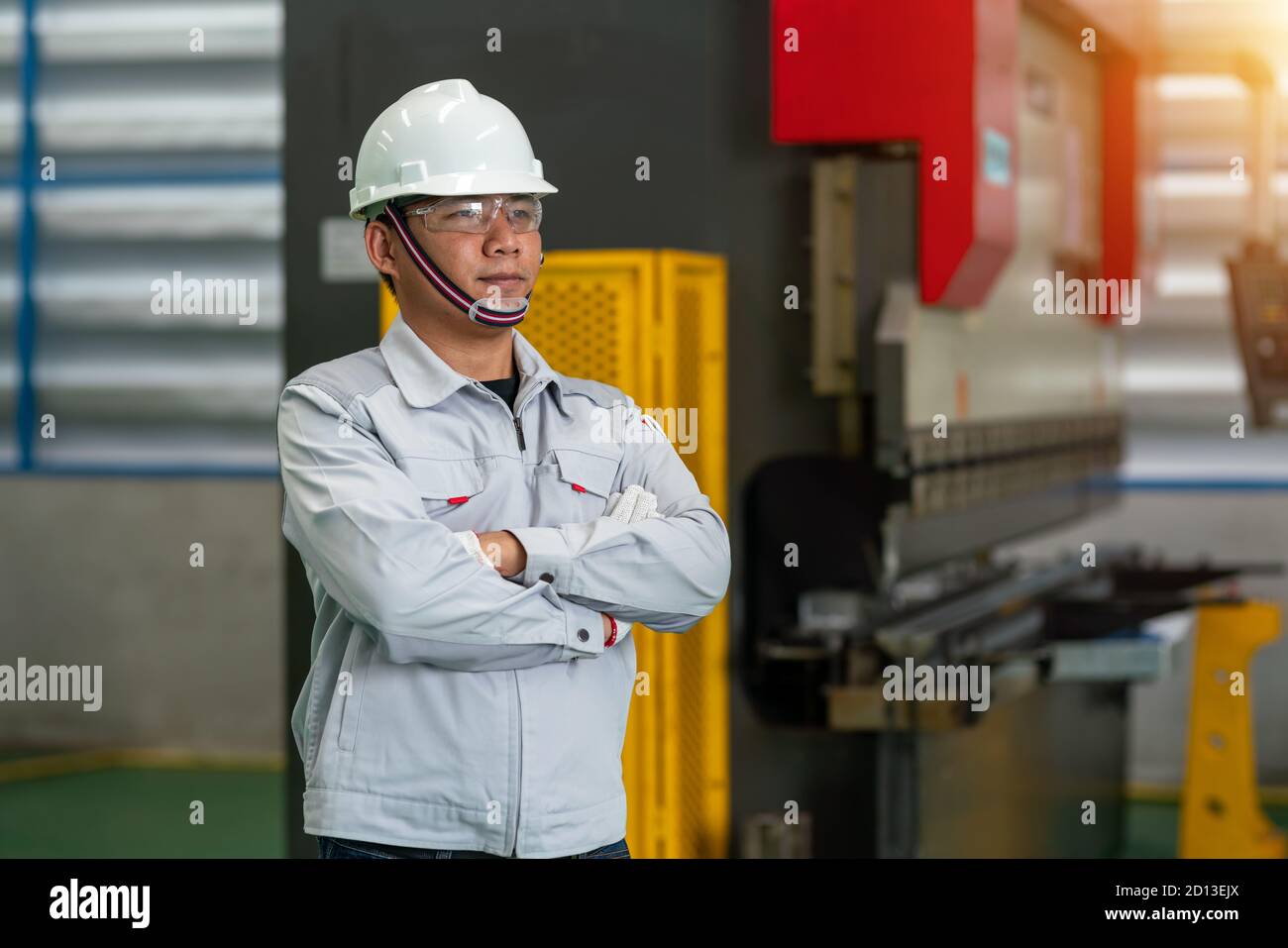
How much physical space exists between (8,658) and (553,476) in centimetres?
510

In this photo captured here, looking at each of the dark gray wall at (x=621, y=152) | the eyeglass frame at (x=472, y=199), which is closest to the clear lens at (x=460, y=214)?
the eyeglass frame at (x=472, y=199)

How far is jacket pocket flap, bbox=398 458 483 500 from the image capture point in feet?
6.79

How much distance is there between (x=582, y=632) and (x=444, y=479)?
0.88ft

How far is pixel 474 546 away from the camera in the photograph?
2043 millimetres

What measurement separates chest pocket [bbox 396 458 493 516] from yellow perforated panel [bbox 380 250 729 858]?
1103 mm

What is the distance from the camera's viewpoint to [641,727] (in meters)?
3.27

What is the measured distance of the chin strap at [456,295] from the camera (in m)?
2.10

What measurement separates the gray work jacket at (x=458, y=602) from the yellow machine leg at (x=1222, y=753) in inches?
118

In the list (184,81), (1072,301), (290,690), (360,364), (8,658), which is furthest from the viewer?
(184,81)

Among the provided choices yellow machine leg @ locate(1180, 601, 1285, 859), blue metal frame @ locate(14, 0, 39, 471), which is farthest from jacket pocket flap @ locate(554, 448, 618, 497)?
blue metal frame @ locate(14, 0, 39, 471)

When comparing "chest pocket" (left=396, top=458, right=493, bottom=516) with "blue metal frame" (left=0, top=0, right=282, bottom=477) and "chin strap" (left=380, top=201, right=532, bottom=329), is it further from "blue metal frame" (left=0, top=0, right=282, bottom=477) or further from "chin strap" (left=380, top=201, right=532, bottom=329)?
"blue metal frame" (left=0, top=0, right=282, bottom=477)

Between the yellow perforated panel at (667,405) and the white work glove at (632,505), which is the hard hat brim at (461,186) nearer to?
the white work glove at (632,505)
